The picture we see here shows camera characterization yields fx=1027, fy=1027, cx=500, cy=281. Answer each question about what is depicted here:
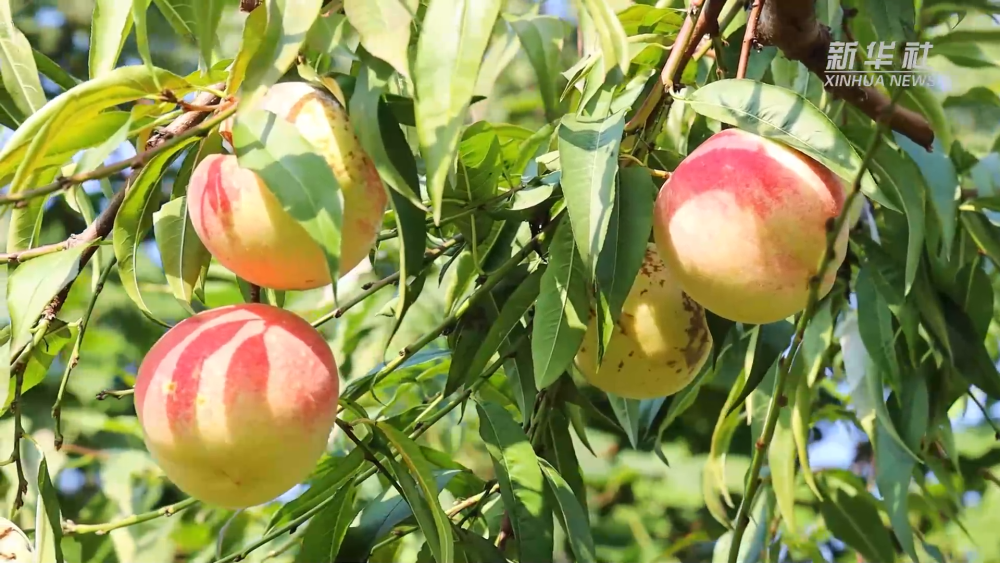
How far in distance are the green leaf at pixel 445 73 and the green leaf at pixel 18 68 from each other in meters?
0.37

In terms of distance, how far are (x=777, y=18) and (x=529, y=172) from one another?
0.24 metres

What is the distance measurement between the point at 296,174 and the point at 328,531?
1.24 ft

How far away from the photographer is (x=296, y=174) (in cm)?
53

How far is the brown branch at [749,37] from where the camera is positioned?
0.75 metres

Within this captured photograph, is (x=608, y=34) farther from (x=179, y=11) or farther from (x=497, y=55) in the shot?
(x=179, y=11)

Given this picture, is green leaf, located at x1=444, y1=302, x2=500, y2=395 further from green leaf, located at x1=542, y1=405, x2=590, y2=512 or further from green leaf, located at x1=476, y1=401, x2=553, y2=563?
green leaf, located at x1=542, y1=405, x2=590, y2=512

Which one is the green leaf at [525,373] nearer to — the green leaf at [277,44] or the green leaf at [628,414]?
the green leaf at [628,414]

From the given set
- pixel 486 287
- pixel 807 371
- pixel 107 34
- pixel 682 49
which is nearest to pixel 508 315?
pixel 486 287

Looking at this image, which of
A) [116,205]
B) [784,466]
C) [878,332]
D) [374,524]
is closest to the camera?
[116,205]

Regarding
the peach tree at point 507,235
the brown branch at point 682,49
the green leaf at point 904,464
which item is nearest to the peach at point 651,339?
the peach tree at point 507,235

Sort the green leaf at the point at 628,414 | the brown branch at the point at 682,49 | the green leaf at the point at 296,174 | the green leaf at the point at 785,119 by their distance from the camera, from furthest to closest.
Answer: the green leaf at the point at 628,414, the brown branch at the point at 682,49, the green leaf at the point at 785,119, the green leaf at the point at 296,174

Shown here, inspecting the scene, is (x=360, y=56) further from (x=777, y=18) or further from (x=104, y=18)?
(x=777, y=18)

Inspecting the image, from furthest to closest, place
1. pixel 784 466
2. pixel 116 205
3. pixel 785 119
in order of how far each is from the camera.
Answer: pixel 784 466 < pixel 116 205 < pixel 785 119

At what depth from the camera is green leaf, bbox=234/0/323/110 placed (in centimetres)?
55
